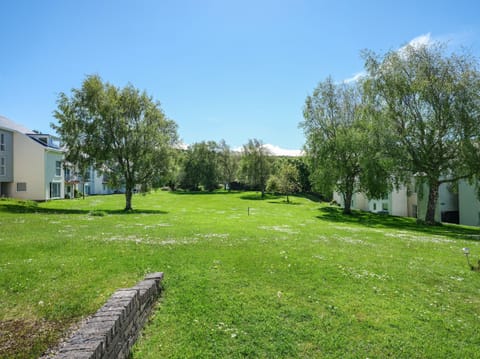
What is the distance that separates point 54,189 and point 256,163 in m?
42.2

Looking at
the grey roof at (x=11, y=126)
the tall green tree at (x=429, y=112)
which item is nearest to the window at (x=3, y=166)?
the grey roof at (x=11, y=126)

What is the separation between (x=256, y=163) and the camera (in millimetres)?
71312

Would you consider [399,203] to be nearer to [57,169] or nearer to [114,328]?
[114,328]

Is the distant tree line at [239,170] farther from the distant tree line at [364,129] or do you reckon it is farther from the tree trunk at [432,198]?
the tree trunk at [432,198]

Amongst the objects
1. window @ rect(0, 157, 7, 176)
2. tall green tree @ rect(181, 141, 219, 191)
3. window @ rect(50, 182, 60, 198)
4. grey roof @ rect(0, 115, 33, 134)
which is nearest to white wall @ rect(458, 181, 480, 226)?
tall green tree @ rect(181, 141, 219, 191)

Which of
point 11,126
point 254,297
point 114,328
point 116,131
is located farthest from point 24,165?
point 114,328

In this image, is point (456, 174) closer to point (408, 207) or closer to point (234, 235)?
point (408, 207)

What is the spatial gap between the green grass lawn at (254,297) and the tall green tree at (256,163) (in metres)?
57.8

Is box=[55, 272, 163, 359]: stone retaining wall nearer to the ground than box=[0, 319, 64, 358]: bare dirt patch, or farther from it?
farther from it

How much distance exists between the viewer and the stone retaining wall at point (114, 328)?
3.89 metres

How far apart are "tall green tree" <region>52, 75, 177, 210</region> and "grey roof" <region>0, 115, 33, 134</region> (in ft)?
53.9

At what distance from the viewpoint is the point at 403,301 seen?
773 cm

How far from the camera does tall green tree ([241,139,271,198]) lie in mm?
71125

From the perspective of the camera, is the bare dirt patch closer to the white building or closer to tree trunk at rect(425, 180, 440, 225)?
tree trunk at rect(425, 180, 440, 225)
